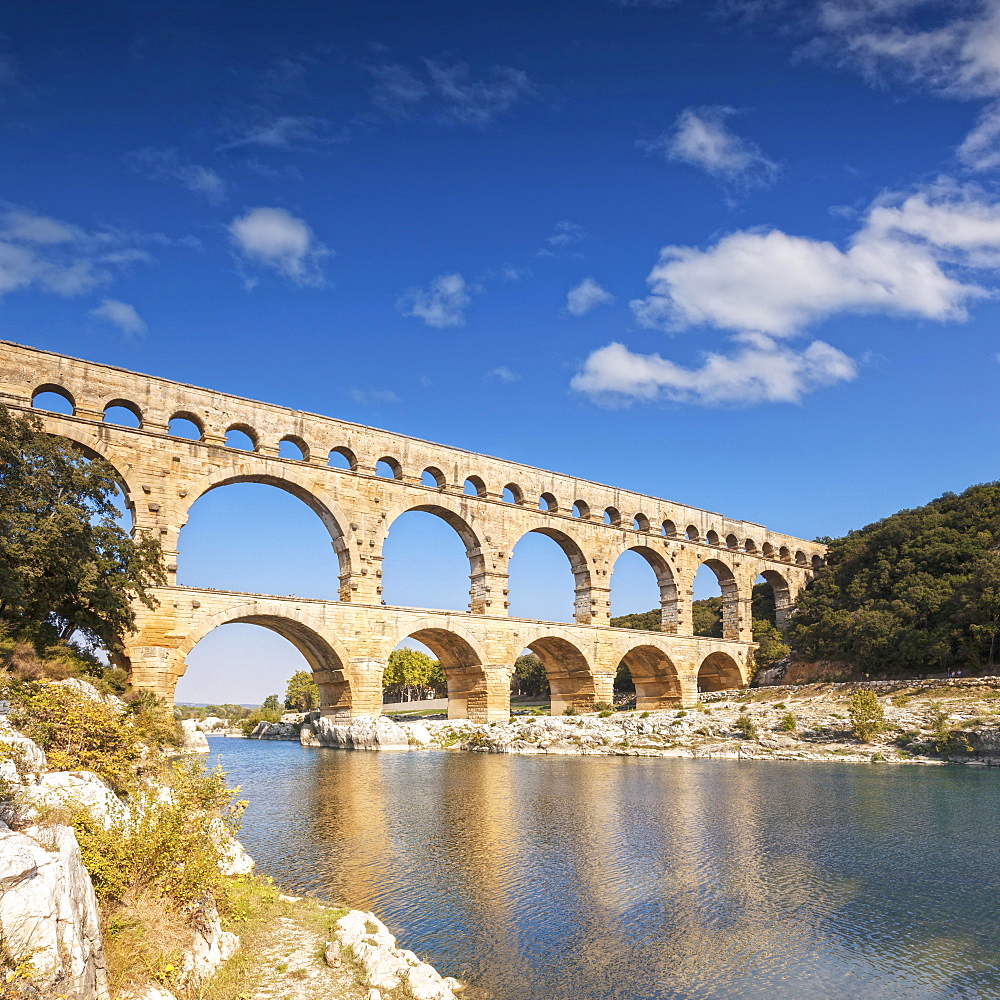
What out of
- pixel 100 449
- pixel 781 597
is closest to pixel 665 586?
pixel 781 597

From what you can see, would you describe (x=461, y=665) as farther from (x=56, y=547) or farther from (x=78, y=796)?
(x=78, y=796)

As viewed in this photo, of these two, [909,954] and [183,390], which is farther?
[183,390]

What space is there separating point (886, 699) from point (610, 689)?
10.9m

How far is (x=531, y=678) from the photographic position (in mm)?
59250

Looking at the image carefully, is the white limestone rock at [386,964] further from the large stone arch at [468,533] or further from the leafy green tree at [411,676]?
the leafy green tree at [411,676]

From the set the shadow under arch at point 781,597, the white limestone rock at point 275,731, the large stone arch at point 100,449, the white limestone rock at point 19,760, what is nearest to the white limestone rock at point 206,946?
the white limestone rock at point 19,760

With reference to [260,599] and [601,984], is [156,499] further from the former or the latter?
[601,984]

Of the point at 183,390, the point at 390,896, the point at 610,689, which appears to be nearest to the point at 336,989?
the point at 390,896

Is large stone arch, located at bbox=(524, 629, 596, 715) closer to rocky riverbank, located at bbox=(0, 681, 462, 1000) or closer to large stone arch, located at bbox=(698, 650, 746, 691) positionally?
large stone arch, located at bbox=(698, 650, 746, 691)

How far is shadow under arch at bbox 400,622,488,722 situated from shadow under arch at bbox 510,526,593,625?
243 inches

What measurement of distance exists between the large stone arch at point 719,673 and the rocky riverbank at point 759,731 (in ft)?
27.2

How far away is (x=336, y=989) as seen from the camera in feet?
17.6

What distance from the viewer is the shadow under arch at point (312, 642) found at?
25.2m

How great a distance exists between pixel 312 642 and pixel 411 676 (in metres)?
32.8
